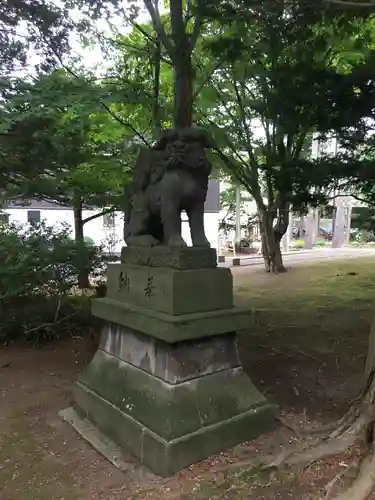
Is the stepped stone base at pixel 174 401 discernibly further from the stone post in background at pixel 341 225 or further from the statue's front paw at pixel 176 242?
the stone post in background at pixel 341 225

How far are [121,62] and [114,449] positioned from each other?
6494 mm

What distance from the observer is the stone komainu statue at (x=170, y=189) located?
3455 millimetres

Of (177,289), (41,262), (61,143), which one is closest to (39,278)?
(41,262)

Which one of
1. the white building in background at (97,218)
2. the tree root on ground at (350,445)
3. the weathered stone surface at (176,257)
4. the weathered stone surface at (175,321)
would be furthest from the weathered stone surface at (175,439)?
the white building in background at (97,218)

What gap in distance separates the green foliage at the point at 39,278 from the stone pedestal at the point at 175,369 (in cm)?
225

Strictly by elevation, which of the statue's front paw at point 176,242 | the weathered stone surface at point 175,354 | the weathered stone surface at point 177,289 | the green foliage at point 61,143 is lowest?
the weathered stone surface at point 175,354

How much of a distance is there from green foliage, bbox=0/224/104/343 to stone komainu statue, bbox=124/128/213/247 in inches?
87.5

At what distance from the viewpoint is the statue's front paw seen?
3.38m

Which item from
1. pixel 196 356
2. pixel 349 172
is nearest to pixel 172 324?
pixel 196 356

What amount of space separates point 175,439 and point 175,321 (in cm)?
84

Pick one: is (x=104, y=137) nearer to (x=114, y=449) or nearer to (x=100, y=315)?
(x=100, y=315)

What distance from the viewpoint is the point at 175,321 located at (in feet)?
10.1

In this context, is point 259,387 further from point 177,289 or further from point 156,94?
point 156,94

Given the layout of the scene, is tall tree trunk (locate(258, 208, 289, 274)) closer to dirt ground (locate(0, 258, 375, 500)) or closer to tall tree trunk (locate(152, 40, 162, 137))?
dirt ground (locate(0, 258, 375, 500))
